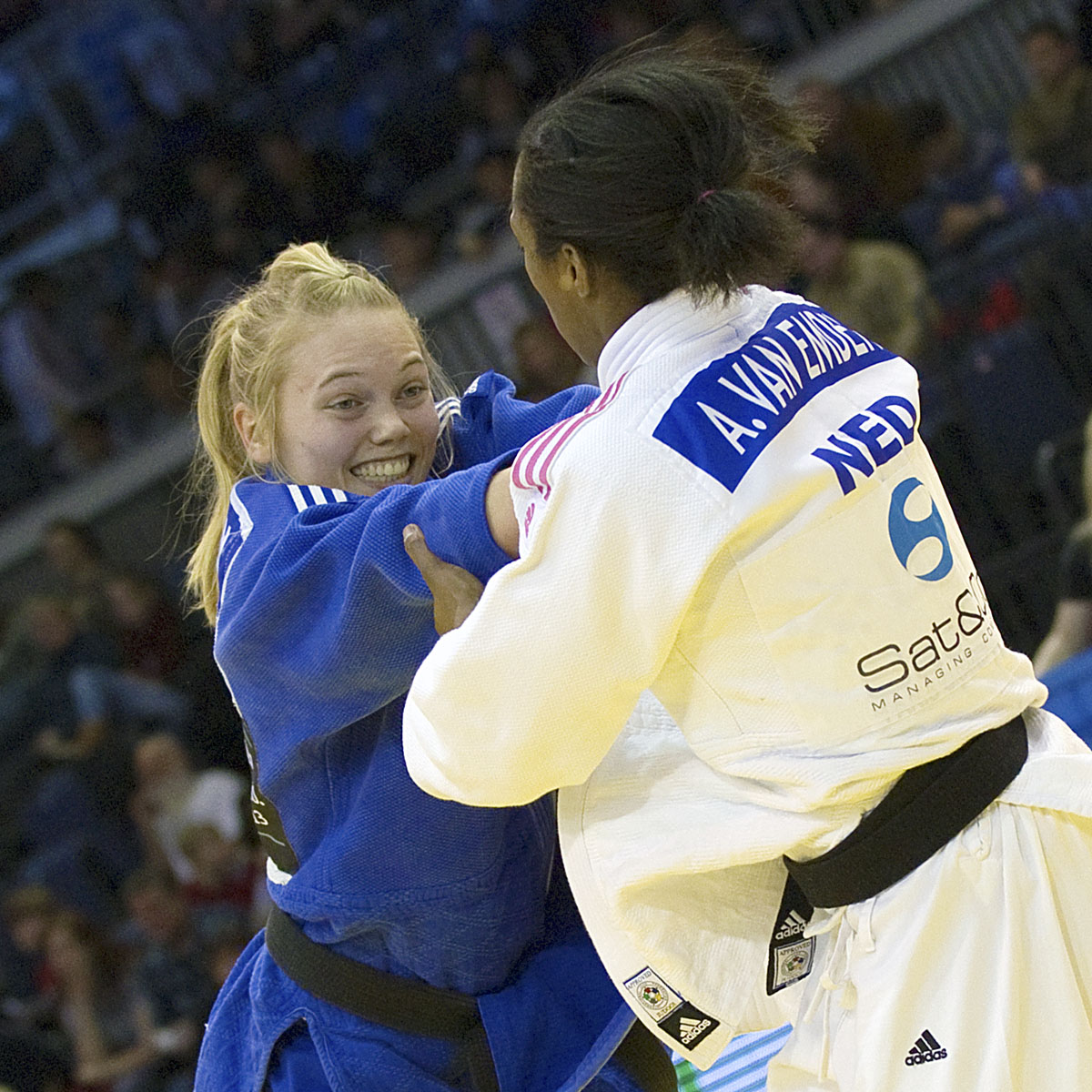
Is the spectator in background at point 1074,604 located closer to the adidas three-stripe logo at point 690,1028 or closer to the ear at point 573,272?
the adidas three-stripe logo at point 690,1028

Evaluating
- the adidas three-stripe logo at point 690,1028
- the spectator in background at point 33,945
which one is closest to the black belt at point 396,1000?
the adidas three-stripe logo at point 690,1028

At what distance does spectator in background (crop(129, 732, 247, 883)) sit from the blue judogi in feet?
10.8

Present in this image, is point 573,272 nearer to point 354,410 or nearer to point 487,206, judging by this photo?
point 354,410

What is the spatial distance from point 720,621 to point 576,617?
13 centimetres

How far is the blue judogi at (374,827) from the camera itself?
1.51m

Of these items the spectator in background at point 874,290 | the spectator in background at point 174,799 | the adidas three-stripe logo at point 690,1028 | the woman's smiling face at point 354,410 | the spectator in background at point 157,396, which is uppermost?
the spectator in background at point 157,396

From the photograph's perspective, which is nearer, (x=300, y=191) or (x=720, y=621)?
(x=720, y=621)

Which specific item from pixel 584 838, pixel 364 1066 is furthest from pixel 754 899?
pixel 364 1066

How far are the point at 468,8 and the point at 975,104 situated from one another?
7.16 ft

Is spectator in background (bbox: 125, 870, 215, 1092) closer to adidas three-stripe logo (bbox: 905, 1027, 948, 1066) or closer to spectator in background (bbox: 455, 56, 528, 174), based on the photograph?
spectator in background (bbox: 455, 56, 528, 174)

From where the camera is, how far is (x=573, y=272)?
1.43 meters

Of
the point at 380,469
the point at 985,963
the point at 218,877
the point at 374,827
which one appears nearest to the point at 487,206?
the point at 218,877

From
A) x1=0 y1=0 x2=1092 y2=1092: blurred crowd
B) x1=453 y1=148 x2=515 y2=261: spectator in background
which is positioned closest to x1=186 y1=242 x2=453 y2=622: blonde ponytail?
x1=0 y1=0 x2=1092 y2=1092: blurred crowd

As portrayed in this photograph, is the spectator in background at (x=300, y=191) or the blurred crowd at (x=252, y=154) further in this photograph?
the spectator in background at (x=300, y=191)
